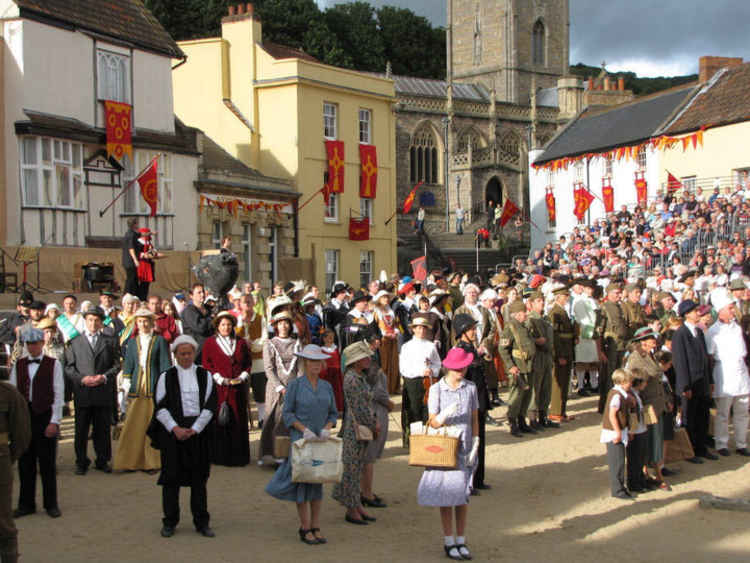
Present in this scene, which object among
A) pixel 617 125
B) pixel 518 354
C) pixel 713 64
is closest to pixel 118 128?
pixel 518 354

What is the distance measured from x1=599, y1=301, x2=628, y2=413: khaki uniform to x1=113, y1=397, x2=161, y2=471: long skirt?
7.46 metres

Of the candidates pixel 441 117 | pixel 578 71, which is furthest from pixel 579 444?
pixel 578 71

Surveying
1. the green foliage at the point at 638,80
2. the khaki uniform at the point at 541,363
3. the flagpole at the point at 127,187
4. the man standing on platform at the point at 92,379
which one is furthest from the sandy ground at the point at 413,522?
the green foliage at the point at 638,80

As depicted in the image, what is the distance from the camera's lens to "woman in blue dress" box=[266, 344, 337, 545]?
8203 mm

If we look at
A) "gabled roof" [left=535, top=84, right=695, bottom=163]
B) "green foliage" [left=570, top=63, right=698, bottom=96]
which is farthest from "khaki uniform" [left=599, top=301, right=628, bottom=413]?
"green foliage" [left=570, top=63, right=698, bottom=96]

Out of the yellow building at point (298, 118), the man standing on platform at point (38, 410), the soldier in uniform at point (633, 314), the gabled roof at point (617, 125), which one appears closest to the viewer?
the man standing on platform at point (38, 410)

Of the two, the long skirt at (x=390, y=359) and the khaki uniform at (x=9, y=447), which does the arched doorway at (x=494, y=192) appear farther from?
the khaki uniform at (x=9, y=447)

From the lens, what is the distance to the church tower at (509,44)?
80562 millimetres

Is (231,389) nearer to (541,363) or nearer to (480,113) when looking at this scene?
(541,363)

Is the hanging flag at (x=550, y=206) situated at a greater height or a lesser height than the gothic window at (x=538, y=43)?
lesser

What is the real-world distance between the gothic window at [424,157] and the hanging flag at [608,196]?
24.2 meters

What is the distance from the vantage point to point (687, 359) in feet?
39.2

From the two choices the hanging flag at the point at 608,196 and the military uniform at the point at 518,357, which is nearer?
the military uniform at the point at 518,357

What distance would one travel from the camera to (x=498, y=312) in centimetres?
1800
